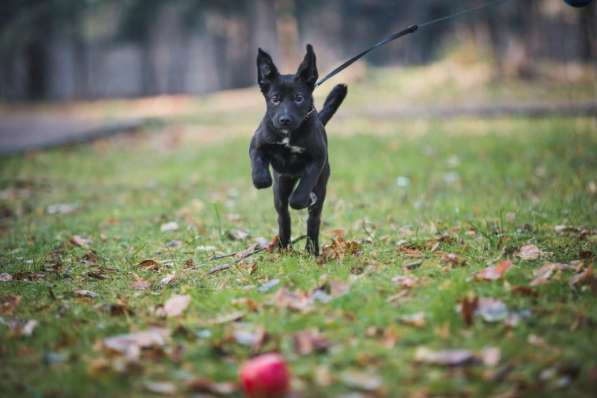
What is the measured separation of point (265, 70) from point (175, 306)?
5.49ft

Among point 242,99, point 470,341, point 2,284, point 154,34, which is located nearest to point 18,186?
point 2,284

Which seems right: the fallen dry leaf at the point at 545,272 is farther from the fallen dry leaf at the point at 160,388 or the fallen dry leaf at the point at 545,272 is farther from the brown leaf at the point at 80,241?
the brown leaf at the point at 80,241

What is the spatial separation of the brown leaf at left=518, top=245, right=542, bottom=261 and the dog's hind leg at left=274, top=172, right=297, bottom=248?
5.33 ft

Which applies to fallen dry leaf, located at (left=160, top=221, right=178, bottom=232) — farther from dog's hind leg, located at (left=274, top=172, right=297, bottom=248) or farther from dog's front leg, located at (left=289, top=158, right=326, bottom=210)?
dog's front leg, located at (left=289, top=158, right=326, bottom=210)

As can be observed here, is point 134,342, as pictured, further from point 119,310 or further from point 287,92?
point 287,92

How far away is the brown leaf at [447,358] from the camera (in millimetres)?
2801

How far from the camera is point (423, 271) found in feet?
13.3

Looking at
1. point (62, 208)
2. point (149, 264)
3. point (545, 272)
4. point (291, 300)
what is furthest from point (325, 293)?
point (62, 208)

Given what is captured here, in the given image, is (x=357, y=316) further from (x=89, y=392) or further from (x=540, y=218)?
(x=540, y=218)

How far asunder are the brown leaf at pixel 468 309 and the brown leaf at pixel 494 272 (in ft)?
1.60

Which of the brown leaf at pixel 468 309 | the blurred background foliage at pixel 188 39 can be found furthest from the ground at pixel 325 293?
the blurred background foliage at pixel 188 39

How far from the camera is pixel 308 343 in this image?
2.99 m

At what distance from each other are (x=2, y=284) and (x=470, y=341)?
3.06 meters

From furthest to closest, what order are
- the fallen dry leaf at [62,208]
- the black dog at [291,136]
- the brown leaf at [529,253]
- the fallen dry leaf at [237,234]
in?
the fallen dry leaf at [62,208] → the fallen dry leaf at [237,234] → the brown leaf at [529,253] → the black dog at [291,136]
